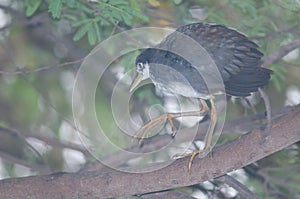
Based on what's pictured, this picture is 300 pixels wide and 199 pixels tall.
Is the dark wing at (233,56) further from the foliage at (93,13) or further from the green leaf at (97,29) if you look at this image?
the green leaf at (97,29)

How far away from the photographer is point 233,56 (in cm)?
435

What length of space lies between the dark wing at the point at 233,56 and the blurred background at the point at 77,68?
0.63 m

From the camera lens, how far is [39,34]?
6.59 meters

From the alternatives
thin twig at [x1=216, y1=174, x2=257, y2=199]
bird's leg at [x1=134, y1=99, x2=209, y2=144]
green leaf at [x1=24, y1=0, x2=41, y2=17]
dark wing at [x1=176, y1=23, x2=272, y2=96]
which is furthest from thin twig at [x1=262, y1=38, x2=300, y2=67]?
green leaf at [x1=24, y1=0, x2=41, y2=17]

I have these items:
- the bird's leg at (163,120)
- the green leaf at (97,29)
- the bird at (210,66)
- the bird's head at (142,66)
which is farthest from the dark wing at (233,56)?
the green leaf at (97,29)

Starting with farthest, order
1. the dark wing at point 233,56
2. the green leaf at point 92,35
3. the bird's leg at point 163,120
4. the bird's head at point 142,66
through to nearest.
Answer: the green leaf at point 92,35
the bird's leg at point 163,120
the bird's head at point 142,66
the dark wing at point 233,56

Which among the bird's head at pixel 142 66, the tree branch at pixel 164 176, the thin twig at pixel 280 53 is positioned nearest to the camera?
the tree branch at pixel 164 176

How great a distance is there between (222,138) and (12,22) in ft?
6.19

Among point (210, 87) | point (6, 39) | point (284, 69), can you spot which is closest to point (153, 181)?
point (210, 87)

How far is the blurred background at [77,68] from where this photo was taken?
212 inches

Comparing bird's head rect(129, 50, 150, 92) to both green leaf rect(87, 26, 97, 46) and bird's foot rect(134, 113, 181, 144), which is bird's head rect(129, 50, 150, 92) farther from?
green leaf rect(87, 26, 97, 46)

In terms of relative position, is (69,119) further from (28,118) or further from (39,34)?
(39,34)

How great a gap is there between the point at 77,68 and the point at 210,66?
2.07 metres

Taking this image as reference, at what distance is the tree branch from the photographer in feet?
13.4
